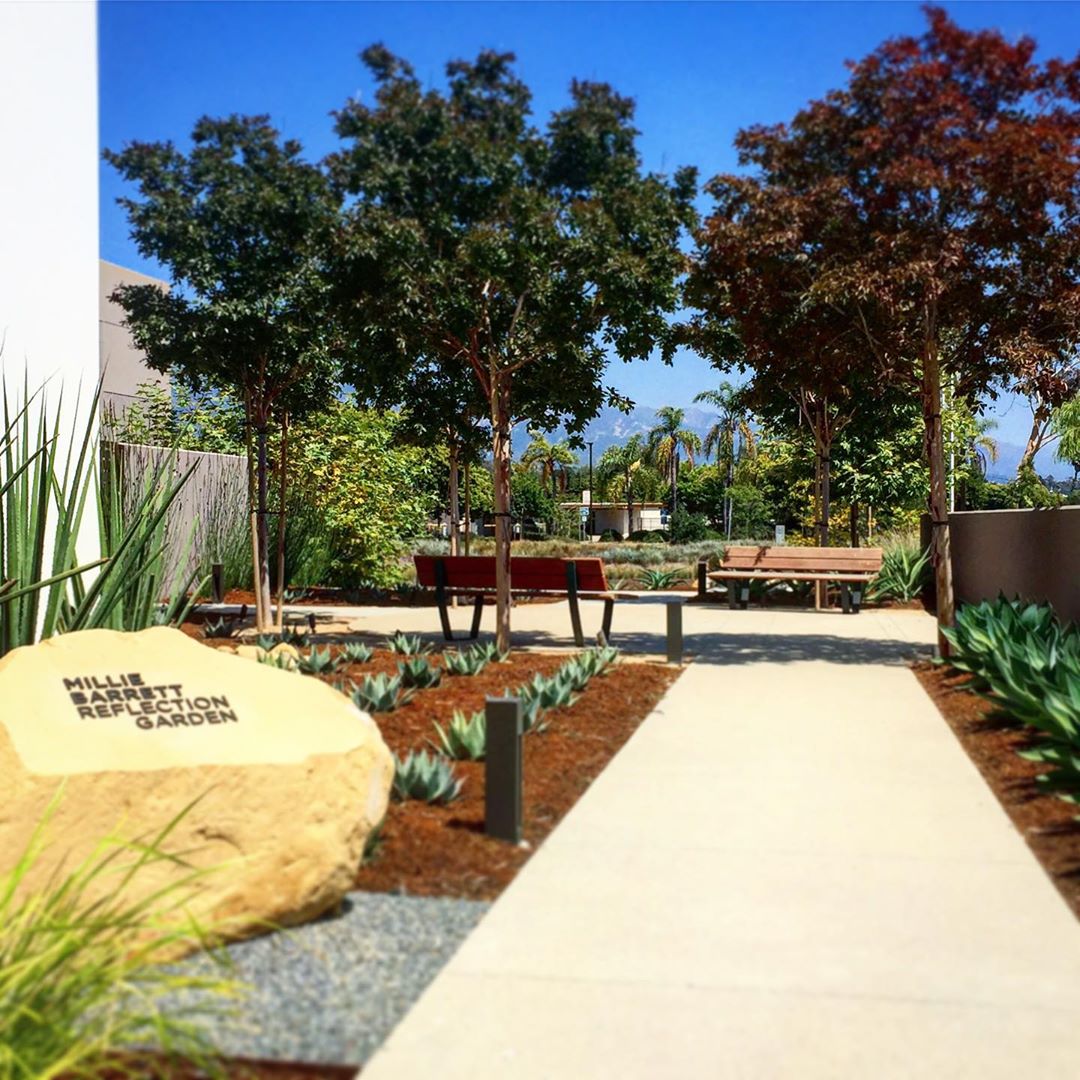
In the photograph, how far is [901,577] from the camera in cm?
1912

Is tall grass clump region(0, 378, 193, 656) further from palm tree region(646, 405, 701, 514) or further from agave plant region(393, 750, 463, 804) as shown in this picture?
palm tree region(646, 405, 701, 514)

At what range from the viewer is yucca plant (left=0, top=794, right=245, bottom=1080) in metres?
3.15

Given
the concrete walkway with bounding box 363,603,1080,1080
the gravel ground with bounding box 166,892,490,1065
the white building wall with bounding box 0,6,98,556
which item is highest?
the white building wall with bounding box 0,6,98,556

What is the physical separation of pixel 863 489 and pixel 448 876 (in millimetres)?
22693

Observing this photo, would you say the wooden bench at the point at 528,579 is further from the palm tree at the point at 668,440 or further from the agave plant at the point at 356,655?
the palm tree at the point at 668,440

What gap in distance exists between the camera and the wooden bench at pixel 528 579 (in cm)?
1252

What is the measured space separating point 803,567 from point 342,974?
589 inches

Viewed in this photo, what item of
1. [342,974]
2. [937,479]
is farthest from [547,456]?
[342,974]

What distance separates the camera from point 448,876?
498 cm

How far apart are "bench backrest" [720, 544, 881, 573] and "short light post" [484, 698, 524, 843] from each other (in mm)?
12850

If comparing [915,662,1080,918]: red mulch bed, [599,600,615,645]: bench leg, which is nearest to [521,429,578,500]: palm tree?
[599,600,615,645]: bench leg

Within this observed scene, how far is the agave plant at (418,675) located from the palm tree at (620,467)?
6982 cm

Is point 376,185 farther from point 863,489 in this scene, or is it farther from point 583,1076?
point 863,489

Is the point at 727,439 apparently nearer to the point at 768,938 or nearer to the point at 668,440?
the point at 668,440
